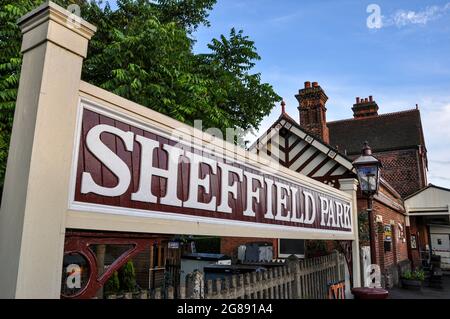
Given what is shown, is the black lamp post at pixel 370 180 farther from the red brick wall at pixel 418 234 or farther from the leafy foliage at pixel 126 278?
the red brick wall at pixel 418 234

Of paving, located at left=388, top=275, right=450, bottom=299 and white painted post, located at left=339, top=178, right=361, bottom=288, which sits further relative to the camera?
paving, located at left=388, top=275, right=450, bottom=299

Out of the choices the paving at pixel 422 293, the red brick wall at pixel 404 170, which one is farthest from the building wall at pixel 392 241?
the red brick wall at pixel 404 170

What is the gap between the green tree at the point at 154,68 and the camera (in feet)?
21.7

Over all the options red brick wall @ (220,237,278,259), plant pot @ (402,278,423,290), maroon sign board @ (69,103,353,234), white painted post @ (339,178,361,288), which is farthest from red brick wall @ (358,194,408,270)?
maroon sign board @ (69,103,353,234)

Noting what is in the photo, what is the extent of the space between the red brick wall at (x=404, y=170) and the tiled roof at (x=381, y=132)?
21.7 inches

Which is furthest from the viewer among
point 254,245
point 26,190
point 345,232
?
point 254,245

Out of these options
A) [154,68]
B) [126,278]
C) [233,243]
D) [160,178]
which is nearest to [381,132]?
[233,243]

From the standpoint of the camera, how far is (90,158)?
6.81 feet

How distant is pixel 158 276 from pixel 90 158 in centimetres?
1262

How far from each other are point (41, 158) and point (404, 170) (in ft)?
86.9

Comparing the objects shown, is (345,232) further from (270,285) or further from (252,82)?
(252,82)

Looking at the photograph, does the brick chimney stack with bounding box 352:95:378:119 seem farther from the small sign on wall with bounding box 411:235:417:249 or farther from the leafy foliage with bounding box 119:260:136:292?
the leafy foliage with bounding box 119:260:136:292

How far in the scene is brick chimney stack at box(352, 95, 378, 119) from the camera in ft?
95.7
